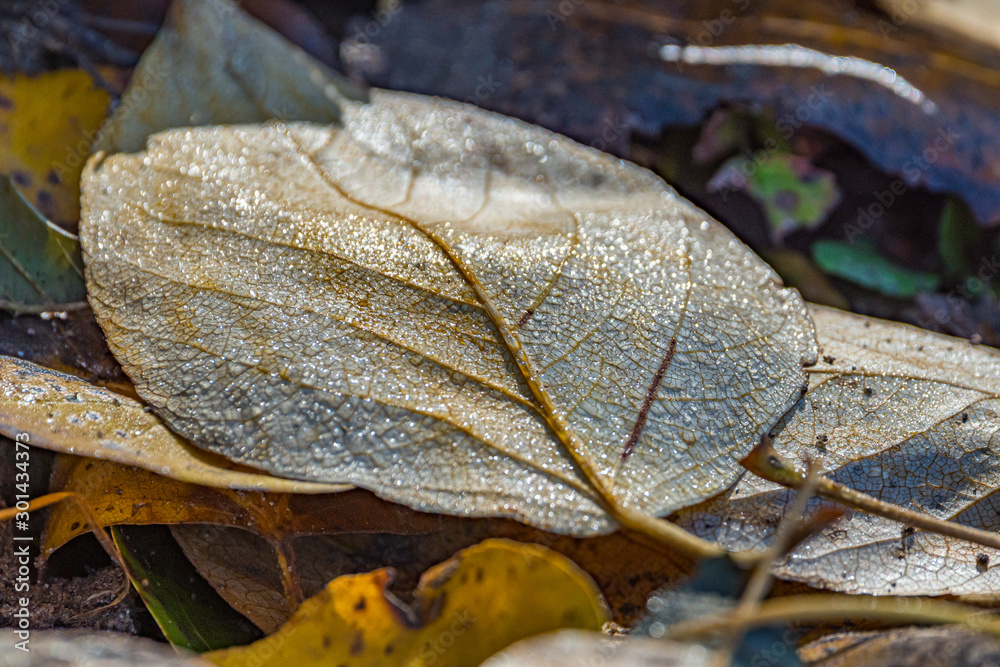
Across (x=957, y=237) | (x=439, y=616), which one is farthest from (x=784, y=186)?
(x=439, y=616)

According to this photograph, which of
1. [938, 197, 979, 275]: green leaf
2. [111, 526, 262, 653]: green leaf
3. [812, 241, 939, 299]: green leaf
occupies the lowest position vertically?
[111, 526, 262, 653]: green leaf

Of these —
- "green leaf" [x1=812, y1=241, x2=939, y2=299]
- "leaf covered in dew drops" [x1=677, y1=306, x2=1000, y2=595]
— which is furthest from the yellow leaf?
"green leaf" [x1=812, y1=241, x2=939, y2=299]

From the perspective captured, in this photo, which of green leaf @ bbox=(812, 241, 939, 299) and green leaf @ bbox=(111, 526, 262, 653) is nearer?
green leaf @ bbox=(111, 526, 262, 653)

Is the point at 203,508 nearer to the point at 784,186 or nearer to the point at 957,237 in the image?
the point at 784,186

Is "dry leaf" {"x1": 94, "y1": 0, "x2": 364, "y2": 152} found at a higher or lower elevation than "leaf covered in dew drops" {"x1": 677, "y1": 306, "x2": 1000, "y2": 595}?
higher

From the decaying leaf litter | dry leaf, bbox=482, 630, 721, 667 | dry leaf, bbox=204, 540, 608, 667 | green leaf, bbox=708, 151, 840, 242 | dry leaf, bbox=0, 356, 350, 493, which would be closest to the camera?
dry leaf, bbox=482, 630, 721, 667

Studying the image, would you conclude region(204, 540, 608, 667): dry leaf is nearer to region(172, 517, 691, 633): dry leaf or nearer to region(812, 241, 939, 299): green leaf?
region(172, 517, 691, 633): dry leaf
